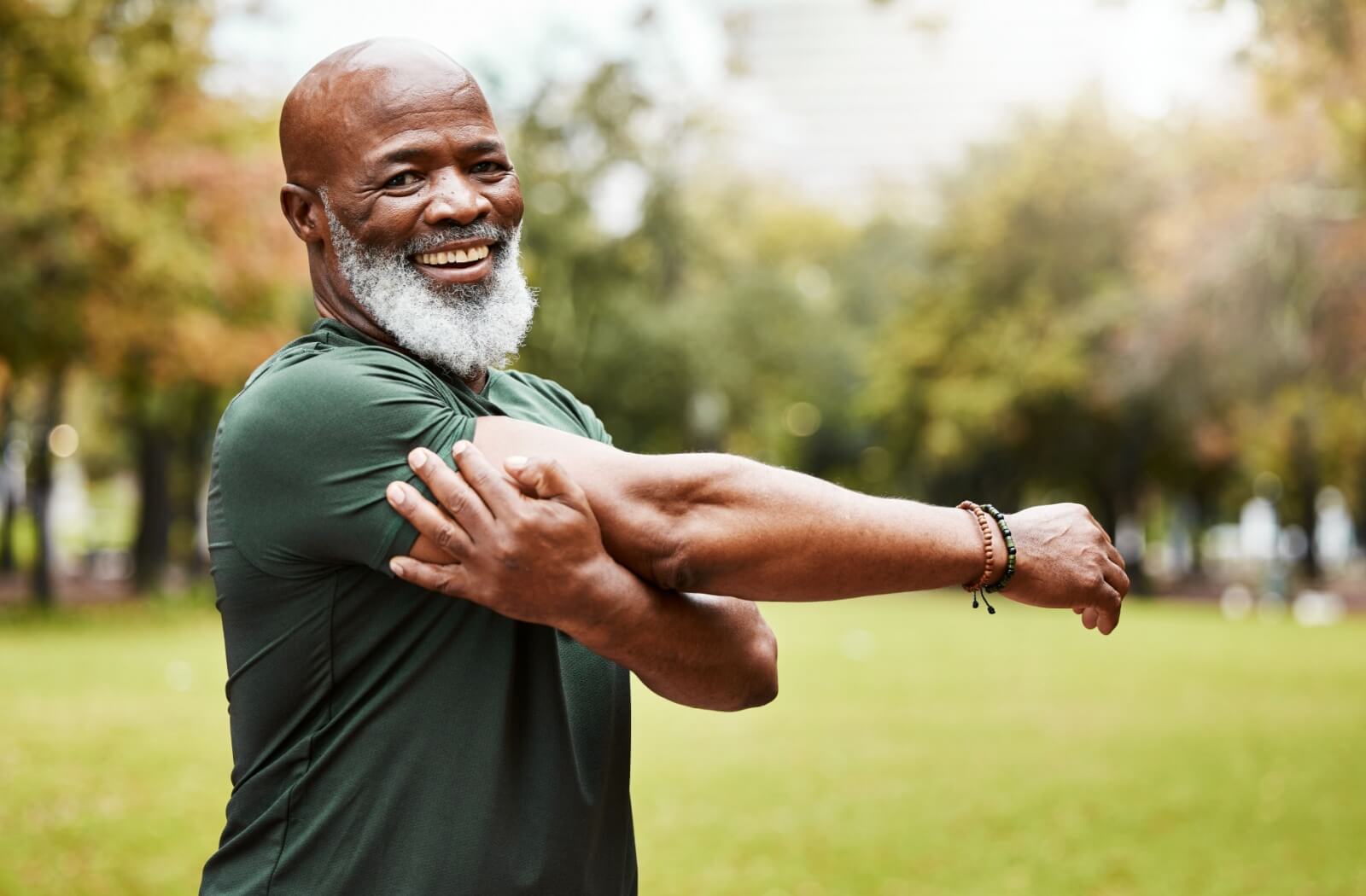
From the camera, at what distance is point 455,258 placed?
226 centimetres

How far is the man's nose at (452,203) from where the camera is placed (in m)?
2.20

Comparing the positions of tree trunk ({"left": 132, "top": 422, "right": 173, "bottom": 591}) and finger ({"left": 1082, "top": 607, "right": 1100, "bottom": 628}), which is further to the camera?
tree trunk ({"left": 132, "top": 422, "right": 173, "bottom": 591})

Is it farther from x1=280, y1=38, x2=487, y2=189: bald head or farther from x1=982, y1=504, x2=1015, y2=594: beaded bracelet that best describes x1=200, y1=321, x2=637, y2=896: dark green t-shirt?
x1=982, y1=504, x2=1015, y2=594: beaded bracelet

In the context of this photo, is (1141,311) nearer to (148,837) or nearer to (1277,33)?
(1277,33)

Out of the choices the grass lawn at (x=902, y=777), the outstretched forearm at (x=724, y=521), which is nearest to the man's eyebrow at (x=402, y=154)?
the outstretched forearm at (x=724, y=521)

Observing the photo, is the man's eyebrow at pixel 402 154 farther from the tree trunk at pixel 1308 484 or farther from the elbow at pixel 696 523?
the tree trunk at pixel 1308 484

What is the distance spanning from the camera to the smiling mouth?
2.24 metres

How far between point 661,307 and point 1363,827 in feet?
99.0

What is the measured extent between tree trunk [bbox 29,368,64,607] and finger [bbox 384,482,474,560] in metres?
27.6

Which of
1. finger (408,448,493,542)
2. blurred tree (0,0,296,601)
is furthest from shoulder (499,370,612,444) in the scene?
blurred tree (0,0,296,601)

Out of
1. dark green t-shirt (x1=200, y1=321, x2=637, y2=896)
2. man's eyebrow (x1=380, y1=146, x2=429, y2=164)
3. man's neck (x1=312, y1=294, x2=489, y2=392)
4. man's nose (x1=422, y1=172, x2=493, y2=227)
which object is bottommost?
dark green t-shirt (x1=200, y1=321, x2=637, y2=896)

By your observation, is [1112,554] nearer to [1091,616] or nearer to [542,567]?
[1091,616]

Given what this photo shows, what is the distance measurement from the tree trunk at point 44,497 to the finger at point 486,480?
90.8 feet

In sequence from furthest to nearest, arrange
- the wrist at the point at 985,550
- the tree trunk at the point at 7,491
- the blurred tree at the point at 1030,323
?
1. the blurred tree at the point at 1030,323
2. the tree trunk at the point at 7,491
3. the wrist at the point at 985,550
